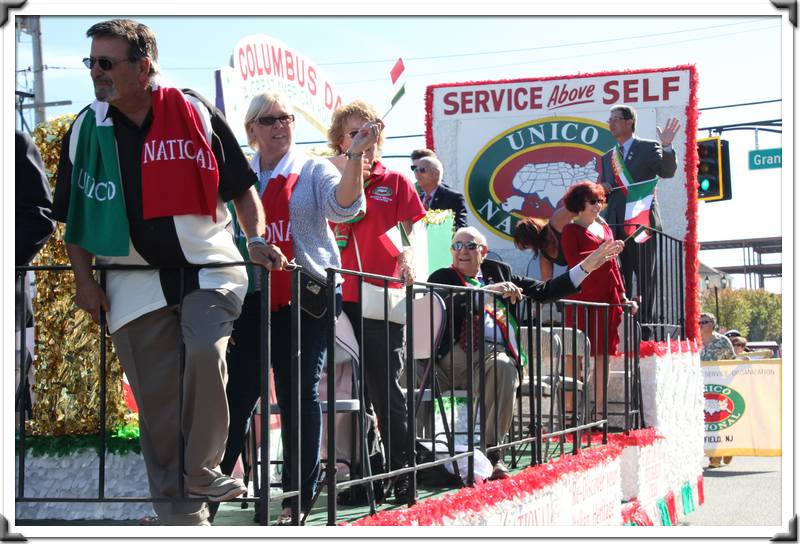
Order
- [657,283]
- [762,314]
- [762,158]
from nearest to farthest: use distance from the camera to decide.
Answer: [657,283] → [762,158] → [762,314]

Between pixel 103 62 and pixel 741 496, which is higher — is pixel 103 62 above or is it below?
above

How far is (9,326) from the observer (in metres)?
3.38

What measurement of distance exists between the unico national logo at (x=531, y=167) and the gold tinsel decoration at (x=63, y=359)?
282 inches

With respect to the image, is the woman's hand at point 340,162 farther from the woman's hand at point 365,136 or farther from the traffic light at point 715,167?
the traffic light at point 715,167

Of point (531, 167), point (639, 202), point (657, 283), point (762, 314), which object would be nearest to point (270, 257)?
point (657, 283)

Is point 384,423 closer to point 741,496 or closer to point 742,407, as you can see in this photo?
point 741,496

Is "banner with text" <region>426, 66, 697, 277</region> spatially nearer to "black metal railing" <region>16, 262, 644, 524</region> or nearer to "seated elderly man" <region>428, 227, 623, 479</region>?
"black metal railing" <region>16, 262, 644, 524</region>

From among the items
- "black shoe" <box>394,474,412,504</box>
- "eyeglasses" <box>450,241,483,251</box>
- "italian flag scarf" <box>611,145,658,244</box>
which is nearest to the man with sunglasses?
"black shoe" <box>394,474,412,504</box>

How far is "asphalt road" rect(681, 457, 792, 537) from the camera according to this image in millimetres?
9383

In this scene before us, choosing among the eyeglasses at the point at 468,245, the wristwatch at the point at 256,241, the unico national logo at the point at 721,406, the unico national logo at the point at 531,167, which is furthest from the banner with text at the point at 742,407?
the wristwatch at the point at 256,241

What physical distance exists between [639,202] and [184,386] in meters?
8.15

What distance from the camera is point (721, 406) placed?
13.4 metres

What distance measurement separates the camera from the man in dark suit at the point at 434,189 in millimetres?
8352

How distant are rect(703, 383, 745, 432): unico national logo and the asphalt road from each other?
63cm
